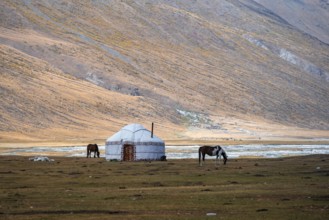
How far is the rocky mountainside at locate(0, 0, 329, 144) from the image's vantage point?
119438 millimetres

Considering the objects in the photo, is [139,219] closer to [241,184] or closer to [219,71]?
[241,184]

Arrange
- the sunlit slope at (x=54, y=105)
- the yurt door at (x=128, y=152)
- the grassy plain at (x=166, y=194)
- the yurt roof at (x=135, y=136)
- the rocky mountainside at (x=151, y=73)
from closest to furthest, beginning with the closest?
the grassy plain at (x=166, y=194) → the yurt roof at (x=135, y=136) → the yurt door at (x=128, y=152) → the sunlit slope at (x=54, y=105) → the rocky mountainside at (x=151, y=73)

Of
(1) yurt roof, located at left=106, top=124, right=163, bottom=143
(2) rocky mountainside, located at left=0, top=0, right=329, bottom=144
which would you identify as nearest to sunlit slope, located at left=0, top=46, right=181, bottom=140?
(2) rocky mountainside, located at left=0, top=0, right=329, bottom=144

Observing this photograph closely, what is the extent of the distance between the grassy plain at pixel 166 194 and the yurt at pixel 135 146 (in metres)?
12.0

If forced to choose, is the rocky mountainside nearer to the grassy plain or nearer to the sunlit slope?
the sunlit slope

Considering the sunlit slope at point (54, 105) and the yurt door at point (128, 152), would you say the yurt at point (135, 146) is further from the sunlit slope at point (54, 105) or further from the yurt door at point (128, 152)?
the sunlit slope at point (54, 105)

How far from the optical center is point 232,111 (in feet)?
484

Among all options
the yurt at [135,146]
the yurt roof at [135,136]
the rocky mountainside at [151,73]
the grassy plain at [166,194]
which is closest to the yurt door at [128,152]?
the yurt at [135,146]

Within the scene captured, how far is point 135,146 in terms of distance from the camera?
51.4 meters

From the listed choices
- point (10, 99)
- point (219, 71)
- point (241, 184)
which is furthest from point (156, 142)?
point (219, 71)

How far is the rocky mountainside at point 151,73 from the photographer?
119 metres

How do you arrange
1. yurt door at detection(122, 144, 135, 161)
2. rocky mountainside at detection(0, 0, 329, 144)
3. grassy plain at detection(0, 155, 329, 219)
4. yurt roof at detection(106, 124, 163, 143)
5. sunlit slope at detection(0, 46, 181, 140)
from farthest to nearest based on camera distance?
rocky mountainside at detection(0, 0, 329, 144) → sunlit slope at detection(0, 46, 181, 140) → yurt door at detection(122, 144, 135, 161) → yurt roof at detection(106, 124, 163, 143) → grassy plain at detection(0, 155, 329, 219)

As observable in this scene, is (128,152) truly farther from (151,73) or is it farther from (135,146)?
(151,73)

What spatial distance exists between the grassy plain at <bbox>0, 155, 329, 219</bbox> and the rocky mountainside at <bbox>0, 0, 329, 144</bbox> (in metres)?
64.6
